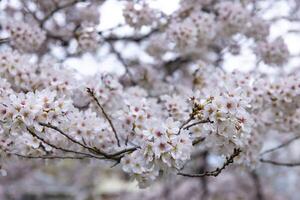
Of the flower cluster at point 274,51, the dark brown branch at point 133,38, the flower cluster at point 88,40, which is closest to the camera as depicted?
the flower cluster at point 88,40

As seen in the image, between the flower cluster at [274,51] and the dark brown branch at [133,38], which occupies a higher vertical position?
the dark brown branch at [133,38]

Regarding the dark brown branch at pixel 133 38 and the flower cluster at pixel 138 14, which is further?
the dark brown branch at pixel 133 38

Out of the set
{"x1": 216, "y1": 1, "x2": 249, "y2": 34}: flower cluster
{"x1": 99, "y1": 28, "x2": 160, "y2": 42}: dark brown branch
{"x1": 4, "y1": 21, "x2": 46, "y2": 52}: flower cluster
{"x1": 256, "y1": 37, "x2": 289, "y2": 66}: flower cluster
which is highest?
{"x1": 99, "y1": 28, "x2": 160, "y2": 42}: dark brown branch

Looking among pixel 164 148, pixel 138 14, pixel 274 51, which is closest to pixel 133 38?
pixel 138 14

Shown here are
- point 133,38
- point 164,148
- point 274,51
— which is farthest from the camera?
point 133,38

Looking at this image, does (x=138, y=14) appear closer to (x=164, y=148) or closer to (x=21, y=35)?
(x=21, y=35)

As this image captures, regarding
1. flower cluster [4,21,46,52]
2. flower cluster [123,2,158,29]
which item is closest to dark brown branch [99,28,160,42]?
flower cluster [123,2,158,29]

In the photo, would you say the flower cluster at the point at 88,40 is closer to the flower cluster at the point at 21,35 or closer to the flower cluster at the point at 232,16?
the flower cluster at the point at 21,35

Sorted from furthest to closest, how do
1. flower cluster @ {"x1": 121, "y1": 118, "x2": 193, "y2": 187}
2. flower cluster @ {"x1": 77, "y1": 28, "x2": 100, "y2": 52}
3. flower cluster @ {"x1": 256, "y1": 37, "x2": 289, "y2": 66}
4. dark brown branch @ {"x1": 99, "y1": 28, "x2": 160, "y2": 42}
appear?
dark brown branch @ {"x1": 99, "y1": 28, "x2": 160, "y2": 42} → flower cluster @ {"x1": 256, "y1": 37, "x2": 289, "y2": 66} → flower cluster @ {"x1": 77, "y1": 28, "x2": 100, "y2": 52} → flower cluster @ {"x1": 121, "y1": 118, "x2": 193, "y2": 187}

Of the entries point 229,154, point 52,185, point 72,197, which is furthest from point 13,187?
point 229,154

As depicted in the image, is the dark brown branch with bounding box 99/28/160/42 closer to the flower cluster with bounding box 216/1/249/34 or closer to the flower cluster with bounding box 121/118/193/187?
the flower cluster with bounding box 216/1/249/34

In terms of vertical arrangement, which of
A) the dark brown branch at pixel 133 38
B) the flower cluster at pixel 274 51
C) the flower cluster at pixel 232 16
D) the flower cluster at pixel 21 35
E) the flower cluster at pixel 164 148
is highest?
the dark brown branch at pixel 133 38

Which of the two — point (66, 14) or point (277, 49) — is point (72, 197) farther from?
point (277, 49)

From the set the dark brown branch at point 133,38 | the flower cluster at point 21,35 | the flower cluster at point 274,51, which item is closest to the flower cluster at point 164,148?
the flower cluster at point 21,35
